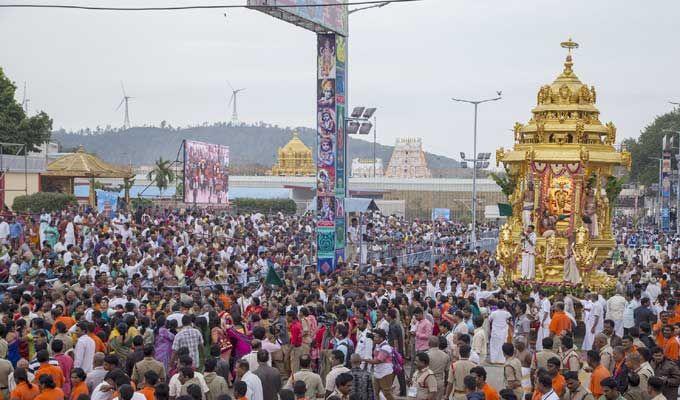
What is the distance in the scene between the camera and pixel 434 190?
82625 mm

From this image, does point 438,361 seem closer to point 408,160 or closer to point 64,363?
point 64,363

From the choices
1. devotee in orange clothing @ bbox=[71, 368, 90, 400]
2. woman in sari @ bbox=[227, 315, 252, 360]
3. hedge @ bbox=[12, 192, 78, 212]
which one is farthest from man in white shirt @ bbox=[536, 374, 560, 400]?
hedge @ bbox=[12, 192, 78, 212]

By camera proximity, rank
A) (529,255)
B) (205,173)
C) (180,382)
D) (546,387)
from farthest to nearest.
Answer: (205,173) → (529,255) → (180,382) → (546,387)

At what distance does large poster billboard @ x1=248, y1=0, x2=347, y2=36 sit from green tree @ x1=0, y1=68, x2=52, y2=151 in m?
27.5

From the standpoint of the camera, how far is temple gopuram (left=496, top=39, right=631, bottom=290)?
26.3 meters

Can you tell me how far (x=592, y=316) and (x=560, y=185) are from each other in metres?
8.84

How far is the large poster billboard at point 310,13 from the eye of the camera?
24.5 meters

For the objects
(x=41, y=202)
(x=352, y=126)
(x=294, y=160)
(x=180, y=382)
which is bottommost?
(x=180, y=382)

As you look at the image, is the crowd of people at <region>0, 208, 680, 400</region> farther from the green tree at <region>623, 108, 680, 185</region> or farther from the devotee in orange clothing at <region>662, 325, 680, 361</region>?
the green tree at <region>623, 108, 680, 185</region>

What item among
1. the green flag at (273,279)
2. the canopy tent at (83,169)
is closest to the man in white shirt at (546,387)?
the green flag at (273,279)

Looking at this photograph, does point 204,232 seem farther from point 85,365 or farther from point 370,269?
point 85,365

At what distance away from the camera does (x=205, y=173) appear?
5488cm

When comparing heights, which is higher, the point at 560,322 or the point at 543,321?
the point at 560,322

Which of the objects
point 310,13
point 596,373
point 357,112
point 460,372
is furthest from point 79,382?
point 357,112
